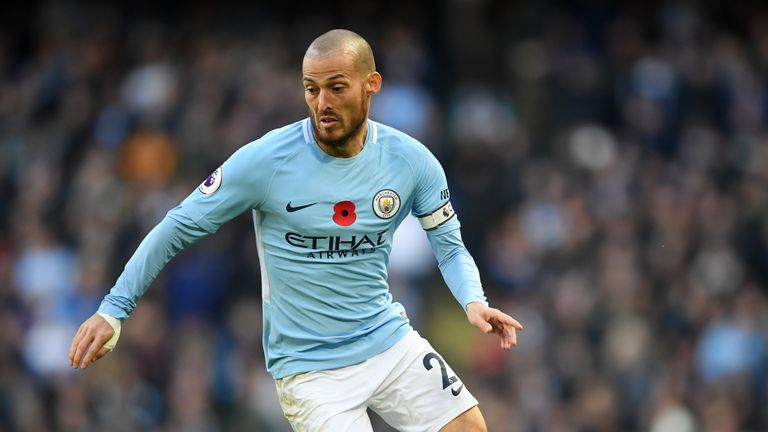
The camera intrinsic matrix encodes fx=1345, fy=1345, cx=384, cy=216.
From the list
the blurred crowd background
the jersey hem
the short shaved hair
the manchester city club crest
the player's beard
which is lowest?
the blurred crowd background

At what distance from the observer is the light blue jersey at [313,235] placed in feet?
20.6

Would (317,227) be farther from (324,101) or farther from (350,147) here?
(324,101)

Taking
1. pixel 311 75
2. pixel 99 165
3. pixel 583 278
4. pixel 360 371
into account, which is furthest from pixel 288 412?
pixel 99 165

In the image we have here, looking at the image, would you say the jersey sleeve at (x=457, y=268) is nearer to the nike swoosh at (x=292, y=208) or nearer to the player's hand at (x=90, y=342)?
the nike swoosh at (x=292, y=208)

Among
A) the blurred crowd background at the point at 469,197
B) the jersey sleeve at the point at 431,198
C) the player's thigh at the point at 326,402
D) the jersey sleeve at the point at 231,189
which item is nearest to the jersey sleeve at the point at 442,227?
the jersey sleeve at the point at 431,198

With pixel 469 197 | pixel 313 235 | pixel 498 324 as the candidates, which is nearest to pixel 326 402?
pixel 313 235

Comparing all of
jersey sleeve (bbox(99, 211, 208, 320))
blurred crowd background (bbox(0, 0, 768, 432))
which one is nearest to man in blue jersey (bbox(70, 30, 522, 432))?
jersey sleeve (bbox(99, 211, 208, 320))

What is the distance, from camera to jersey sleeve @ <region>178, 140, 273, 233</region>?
627cm

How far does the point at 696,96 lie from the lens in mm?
15516

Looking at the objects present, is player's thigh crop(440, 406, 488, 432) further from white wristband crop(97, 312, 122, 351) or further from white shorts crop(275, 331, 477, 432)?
white wristband crop(97, 312, 122, 351)

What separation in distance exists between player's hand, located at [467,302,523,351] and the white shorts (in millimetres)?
416

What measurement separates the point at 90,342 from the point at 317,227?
1182 mm

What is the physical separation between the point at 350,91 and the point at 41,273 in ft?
28.2

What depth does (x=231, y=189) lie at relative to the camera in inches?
247
